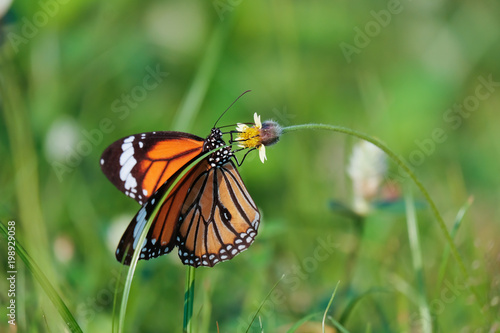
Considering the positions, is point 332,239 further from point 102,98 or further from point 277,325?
point 102,98

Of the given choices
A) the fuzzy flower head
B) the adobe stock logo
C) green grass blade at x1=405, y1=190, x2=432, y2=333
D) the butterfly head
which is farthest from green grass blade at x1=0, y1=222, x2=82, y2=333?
the adobe stock logo

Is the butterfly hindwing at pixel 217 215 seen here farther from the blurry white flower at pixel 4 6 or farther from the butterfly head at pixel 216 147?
the blurry white flower at pixel 4 6

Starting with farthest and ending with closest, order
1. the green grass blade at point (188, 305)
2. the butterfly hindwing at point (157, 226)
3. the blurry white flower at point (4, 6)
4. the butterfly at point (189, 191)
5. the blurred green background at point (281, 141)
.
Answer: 1. the blurry white flower at point (4, 6)
2. the blurred green background at point (281, 141)
3. the butterfly at point (189, 191)
4. the butterfly hindwing at point (157, 226)
5. the green grass blade at point (188, 305)

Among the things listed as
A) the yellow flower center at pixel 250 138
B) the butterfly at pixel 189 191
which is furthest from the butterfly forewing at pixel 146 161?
the yellow flower center at pixel 250 138

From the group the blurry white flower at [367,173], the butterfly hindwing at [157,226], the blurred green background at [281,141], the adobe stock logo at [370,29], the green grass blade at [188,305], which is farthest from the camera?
the adobe stock logo at [370,29]

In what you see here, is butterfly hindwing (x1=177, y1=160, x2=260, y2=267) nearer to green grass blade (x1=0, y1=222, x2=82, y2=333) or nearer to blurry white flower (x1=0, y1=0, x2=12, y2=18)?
green grass blade (x1=0, y1=222, x2=82, y2=333)

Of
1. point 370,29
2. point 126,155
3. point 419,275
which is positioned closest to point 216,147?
point 126,155

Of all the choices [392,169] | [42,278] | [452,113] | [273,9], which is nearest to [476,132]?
[452,113]
